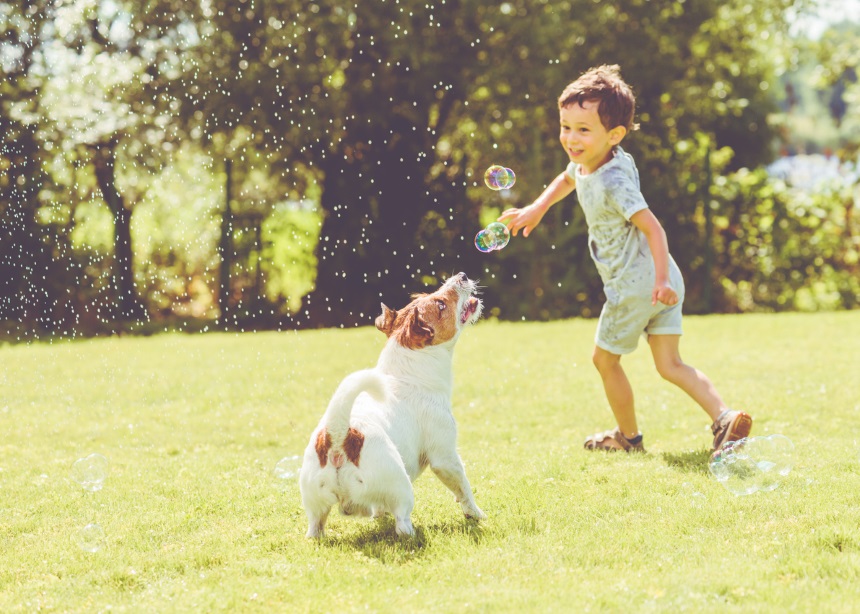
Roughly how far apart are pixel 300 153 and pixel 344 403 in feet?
33.3

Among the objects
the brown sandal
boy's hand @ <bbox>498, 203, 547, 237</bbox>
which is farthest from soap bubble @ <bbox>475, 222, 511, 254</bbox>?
the brown sandal

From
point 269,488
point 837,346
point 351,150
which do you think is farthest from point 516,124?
point 269,488

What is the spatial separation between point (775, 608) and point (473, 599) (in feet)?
3.15

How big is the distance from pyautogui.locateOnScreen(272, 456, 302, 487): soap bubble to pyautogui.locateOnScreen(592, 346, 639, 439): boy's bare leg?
5.94 ft

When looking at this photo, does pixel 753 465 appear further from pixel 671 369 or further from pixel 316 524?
pixel 316 524

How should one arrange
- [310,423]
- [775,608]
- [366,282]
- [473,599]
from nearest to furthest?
[775,608] → [473,599] → [310,423] → [366,282]

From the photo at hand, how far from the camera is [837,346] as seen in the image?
988 centimetres

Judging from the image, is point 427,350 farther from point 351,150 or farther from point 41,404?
point 351,150

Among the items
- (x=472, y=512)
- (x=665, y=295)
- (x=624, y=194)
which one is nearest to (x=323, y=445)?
(x=472, y=512)

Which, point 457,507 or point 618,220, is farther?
point 618,220

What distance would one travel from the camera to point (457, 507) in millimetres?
4332

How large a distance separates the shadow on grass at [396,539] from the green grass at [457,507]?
2cm

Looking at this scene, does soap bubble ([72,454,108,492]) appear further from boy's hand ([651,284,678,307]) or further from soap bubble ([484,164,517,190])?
boy's hand ([651,284,678,307])

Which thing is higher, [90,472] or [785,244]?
[785,244]
